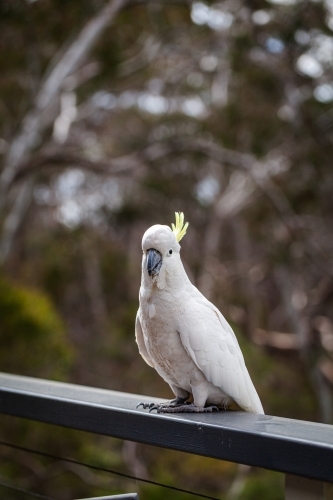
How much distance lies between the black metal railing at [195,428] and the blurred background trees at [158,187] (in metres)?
2.12

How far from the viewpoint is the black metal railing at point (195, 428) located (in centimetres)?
77

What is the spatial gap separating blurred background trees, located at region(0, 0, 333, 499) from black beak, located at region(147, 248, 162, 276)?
2.32 meters

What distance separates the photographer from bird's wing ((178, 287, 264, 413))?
42.4 inches

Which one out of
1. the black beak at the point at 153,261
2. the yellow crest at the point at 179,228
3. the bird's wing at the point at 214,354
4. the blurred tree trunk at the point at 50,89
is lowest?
the bird's wing at the point at 214,354

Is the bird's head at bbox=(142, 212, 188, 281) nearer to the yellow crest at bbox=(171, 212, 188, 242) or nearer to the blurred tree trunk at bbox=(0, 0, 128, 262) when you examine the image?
the yellow crest at bbox=(171, 212, 188, 242)

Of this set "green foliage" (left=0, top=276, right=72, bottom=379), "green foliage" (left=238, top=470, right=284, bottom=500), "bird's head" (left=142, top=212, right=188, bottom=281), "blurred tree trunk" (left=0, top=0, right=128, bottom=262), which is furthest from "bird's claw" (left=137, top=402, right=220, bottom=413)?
"blurred tree trunk" (left=0, top=0, right=128, bottom=262)

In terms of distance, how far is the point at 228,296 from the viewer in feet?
20.1

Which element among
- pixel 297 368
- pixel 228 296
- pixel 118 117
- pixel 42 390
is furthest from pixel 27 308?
pixel 118 117

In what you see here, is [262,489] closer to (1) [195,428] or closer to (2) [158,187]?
(2) [158,187]

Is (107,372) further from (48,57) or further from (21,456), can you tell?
(48,57)

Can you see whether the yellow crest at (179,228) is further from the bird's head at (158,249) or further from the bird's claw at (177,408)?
the bird's claw at (177,408)

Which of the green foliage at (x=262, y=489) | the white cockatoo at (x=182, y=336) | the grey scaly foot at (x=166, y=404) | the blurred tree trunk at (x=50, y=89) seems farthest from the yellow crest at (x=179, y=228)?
the blurred tree trunk at (x=50, y=89)

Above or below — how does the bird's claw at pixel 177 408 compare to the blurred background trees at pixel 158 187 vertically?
below

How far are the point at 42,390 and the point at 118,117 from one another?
600cm
